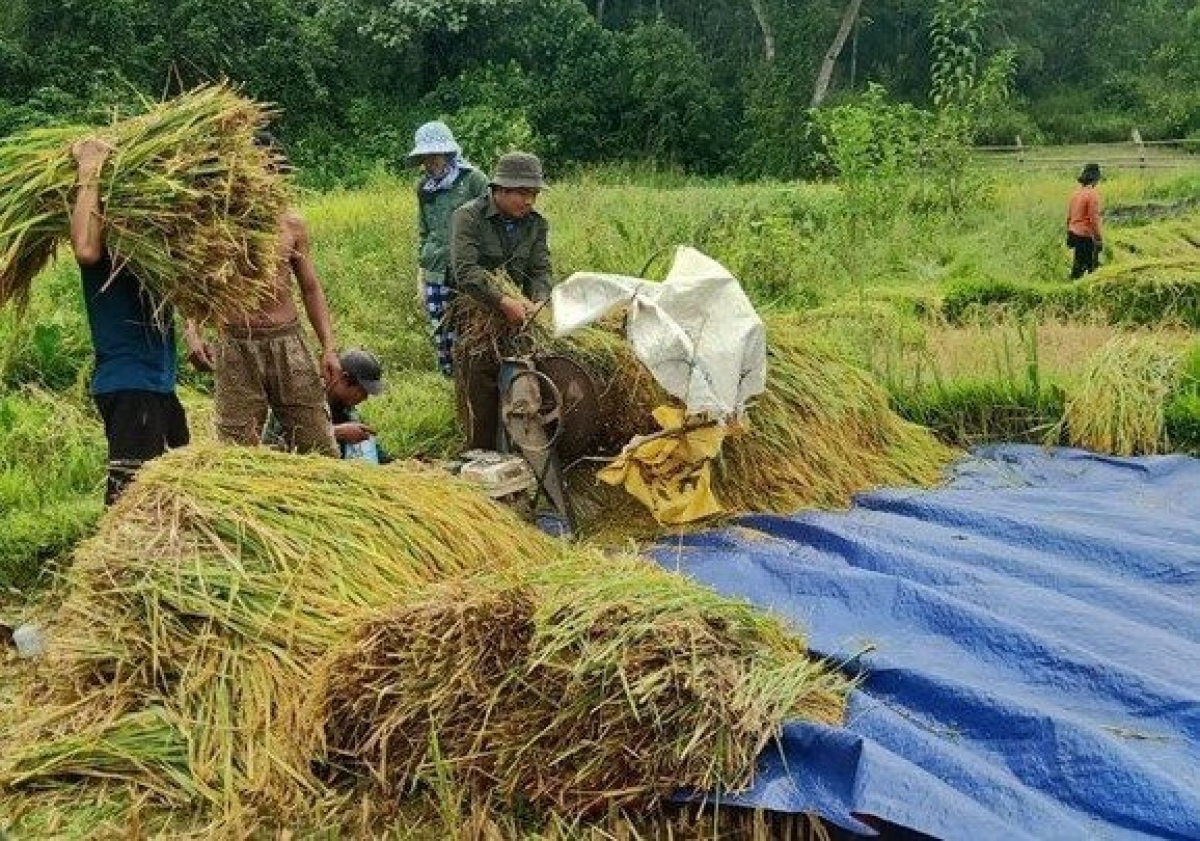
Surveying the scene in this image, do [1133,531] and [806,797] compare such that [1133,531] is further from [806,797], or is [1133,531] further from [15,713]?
[15,713]

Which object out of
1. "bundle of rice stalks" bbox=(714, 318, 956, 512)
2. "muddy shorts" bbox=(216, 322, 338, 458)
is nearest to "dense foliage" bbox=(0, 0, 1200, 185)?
Answer: "muddy shorts" bbox=(216, 322, 338, 458)

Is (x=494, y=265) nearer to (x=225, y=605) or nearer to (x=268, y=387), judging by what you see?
(x=268, y=387)

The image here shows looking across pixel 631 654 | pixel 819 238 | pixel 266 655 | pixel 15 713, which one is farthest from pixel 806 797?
pixel 819 238

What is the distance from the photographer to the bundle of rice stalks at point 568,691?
2.58 metres

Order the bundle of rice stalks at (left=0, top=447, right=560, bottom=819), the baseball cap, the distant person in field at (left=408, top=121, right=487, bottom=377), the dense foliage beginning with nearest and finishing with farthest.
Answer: the bundle of rice stalks at (left=0, top=447, right=560, bottom=819), the baseball cap, the distant person in field at (left=408, top=121, right=487, bottom=377), the dense foliage

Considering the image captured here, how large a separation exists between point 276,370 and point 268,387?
0.08 m

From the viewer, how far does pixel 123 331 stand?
3770 millimetres

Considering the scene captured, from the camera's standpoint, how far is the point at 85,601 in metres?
3.19

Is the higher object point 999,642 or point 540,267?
point 540,267

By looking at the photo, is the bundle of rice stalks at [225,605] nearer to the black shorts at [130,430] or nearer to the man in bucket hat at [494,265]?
the black shorts at [130,430]

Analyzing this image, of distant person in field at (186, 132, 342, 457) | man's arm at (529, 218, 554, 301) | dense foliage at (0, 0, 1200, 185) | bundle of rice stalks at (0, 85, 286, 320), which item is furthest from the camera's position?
dense foliage at (0, 0, 1200, 185)

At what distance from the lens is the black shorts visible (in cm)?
379

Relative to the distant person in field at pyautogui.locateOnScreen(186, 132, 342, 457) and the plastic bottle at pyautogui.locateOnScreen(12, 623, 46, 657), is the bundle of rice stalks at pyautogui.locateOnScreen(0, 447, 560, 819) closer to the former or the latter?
the plastic bottle at pyautogui.locateOnScreen(12, 623, 46, 657)

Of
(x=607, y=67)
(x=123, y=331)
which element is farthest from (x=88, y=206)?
(x=607, y=67)
